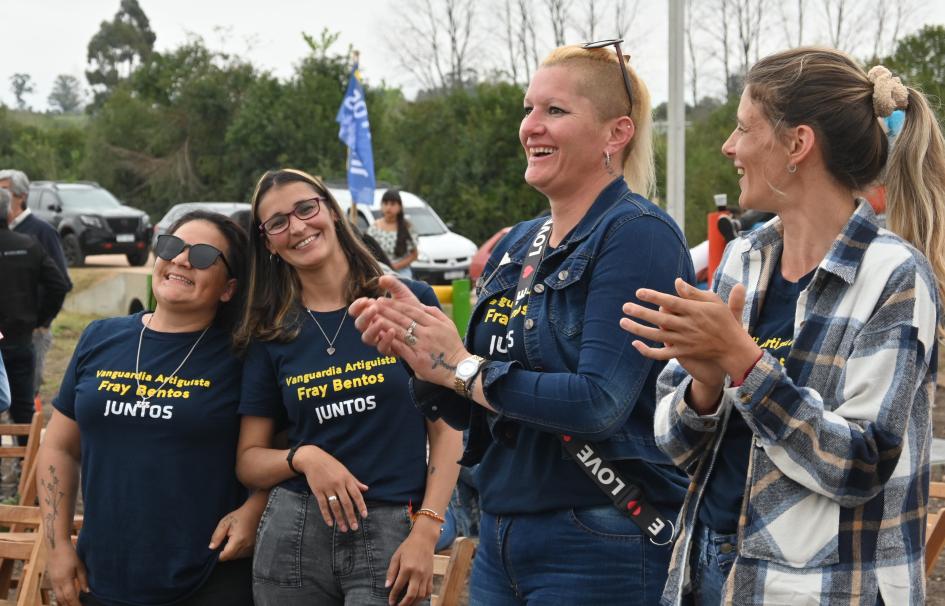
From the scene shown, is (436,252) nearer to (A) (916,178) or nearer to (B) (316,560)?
(B) (316,560)

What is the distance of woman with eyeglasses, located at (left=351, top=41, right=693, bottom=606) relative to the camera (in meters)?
2.25

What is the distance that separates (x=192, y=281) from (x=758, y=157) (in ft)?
6.22

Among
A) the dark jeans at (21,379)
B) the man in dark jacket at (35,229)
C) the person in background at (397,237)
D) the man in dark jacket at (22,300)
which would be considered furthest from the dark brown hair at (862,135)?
the person in background at (397,237)

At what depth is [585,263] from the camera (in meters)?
2.34

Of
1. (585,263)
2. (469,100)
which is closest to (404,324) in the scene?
(585,263)

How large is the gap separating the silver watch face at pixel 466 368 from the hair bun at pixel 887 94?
3.00ft

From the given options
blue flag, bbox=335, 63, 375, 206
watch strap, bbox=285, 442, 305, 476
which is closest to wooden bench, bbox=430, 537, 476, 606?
watch strap, bbox=285, 442, 305, 476

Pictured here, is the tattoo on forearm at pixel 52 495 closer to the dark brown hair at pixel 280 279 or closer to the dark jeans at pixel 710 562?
the dark brown hair at pixel 280 279

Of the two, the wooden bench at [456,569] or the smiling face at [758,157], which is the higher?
the smiling face at [758,157]

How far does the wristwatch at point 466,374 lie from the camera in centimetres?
227

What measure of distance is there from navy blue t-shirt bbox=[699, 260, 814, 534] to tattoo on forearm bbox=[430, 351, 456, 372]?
1.87ft

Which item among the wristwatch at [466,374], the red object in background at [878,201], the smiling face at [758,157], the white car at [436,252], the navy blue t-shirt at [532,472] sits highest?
the smiling face at [758,157]

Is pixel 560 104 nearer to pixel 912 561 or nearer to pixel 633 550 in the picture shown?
pixel 633 550

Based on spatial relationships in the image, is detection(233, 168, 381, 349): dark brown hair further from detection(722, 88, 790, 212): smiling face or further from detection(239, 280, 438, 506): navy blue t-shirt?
detection(722, 88, 790, 212): smiling face
